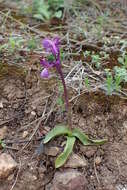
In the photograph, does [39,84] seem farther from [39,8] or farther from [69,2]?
[69,2]

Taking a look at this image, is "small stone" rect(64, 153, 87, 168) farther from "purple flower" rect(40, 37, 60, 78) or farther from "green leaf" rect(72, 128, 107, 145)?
"purple flower" rect(40, 37, 60, 78)

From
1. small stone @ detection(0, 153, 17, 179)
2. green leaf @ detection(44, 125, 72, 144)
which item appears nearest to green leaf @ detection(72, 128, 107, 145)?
green leaf @ detection(44, 125, 72, 144)

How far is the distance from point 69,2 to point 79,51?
0.73 meters

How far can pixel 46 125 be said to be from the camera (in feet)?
6.61

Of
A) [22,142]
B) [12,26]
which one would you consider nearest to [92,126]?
[22,142]

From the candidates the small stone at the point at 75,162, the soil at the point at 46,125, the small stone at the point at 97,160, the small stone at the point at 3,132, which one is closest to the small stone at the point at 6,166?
the soil at the point at 46,125

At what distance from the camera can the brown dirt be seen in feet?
6.11

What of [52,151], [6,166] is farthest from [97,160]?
[6,166]

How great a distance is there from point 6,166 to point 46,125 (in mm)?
330

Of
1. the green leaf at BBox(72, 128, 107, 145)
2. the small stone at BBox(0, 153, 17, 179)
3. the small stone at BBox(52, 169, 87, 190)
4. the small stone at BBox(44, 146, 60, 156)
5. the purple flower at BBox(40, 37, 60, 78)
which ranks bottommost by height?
the small stone at BBox(52, 169, 87, 190)

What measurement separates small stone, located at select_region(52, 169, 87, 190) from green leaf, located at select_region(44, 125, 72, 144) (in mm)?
199

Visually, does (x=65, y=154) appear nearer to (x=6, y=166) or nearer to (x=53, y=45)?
(x=6, y=166)

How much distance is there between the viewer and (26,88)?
2.18m

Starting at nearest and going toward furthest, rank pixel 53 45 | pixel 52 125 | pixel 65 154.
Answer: pixel 53 45
pixel 65 154
pixel 52 125
